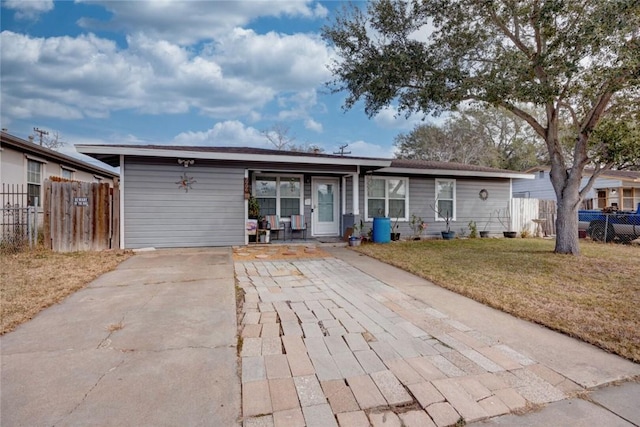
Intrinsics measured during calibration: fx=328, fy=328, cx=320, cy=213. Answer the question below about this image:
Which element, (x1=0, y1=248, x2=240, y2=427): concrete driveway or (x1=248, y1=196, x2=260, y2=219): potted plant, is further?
(x1=248, y1=196, x2=260, y2=219): potted plant

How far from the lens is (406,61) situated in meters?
8.12

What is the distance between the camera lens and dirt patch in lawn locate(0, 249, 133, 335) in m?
3.76

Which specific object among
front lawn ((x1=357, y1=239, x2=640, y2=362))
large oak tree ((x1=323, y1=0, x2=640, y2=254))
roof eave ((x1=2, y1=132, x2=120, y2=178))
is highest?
large oak tree ((x1=323, y1=0, x2=640, y2=254))

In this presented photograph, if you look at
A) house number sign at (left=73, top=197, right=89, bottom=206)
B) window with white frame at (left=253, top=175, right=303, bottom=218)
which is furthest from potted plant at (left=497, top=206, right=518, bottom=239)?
house number sign at (left=73, top=197, right=89, bottom=206)

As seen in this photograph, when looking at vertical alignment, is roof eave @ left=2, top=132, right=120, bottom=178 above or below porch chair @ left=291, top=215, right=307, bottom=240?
above

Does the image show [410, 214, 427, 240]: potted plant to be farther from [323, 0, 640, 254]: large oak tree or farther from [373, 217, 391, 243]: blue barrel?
[323, 0, 640, 254]: large oak tree

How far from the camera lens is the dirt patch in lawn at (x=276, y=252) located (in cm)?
760

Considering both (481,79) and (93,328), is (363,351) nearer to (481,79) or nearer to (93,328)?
(93,328)

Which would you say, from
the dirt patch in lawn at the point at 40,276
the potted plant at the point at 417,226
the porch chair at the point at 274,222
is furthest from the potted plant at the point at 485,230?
the dirt patch in lawn at the point at 40,276

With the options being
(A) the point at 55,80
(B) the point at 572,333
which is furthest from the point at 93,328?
(A) the point at 55,80

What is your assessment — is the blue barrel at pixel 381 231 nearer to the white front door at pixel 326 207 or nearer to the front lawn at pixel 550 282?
the front lawn at pixel 550 282

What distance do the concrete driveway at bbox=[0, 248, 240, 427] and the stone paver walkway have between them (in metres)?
0.25

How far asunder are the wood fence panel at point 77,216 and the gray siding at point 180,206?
1.52 feet

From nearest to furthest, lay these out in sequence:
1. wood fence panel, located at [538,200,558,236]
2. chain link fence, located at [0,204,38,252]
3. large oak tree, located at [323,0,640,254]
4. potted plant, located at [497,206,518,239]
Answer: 1. large oak tree, located at [323,0,640,254]
2. chain link fence, located at [0,204,38,252]
3. potted plant, located at [497,206,518,239]
4. wood fence panel, located at [538,200,558,236]
